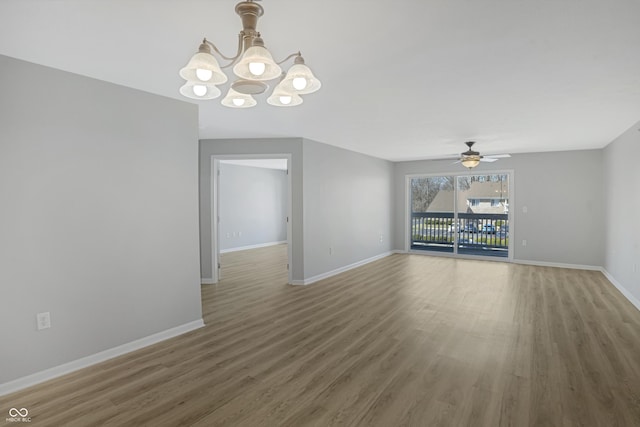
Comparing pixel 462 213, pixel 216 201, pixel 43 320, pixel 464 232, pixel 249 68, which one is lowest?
pixel 43 320

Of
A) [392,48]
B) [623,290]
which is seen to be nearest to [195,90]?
[392,48]

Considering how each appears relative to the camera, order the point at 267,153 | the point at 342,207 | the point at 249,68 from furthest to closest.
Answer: the point at 342,207 → the point at 267,153 → the point at 249,68

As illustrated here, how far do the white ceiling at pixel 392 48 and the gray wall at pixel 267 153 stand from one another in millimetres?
1363

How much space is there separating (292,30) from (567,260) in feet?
23.9

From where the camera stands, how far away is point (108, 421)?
203cm

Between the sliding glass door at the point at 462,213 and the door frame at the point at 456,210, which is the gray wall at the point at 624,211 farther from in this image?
the sliding glass door at the point at 462,213

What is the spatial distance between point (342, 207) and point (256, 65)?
16.1 ft

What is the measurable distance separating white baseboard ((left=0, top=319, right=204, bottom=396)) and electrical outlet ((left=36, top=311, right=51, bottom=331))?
0.34 m

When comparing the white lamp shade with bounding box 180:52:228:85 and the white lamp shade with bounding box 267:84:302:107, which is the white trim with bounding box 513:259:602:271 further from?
the white lamp shade with bounding box 180:52:228:85

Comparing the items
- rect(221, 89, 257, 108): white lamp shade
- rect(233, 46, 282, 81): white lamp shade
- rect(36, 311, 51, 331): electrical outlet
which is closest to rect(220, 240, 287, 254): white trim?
rect(36, 311, 51, 331): electrical outlet

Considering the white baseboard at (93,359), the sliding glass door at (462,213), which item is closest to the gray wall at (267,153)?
the white baseboard at (93,359)

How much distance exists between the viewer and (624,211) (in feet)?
15.6

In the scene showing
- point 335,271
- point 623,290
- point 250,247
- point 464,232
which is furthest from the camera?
point 250,247

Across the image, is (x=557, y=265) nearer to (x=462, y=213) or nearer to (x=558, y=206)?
(x=558, y=206)
